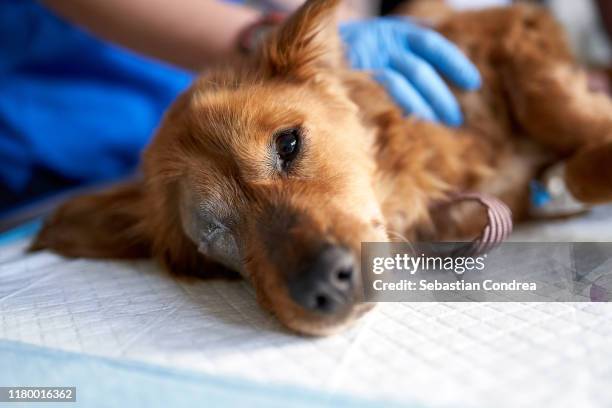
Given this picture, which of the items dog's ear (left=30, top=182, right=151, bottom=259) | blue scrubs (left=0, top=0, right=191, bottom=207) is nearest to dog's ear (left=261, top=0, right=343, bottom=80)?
dog's ear (left=30, top=182, right=151, bottom=259)

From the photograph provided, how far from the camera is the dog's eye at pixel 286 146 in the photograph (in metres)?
1.19

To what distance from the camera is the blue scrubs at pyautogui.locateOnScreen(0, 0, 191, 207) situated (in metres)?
2.09

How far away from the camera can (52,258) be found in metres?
1.47

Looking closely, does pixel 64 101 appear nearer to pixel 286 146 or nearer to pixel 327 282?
pixel 286 146

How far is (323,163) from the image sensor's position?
3.92ft

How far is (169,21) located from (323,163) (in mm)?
1056

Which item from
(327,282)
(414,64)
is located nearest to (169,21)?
(414,64)

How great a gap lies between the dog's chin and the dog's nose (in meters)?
0.02

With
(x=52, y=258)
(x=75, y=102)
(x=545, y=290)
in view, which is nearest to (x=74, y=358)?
(x=52, y=258)

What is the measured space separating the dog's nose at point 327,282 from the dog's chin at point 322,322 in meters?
0.02

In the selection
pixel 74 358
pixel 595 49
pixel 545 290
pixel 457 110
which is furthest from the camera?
pixel 595 49

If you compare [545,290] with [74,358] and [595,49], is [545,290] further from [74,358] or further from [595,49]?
[595,49]

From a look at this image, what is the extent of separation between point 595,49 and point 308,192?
94.0 inches

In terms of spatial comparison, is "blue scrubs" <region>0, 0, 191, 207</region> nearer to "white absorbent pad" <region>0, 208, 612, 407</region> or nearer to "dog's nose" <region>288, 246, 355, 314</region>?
"white absorbent pad" <region>0, 208, 612, 407</region>
